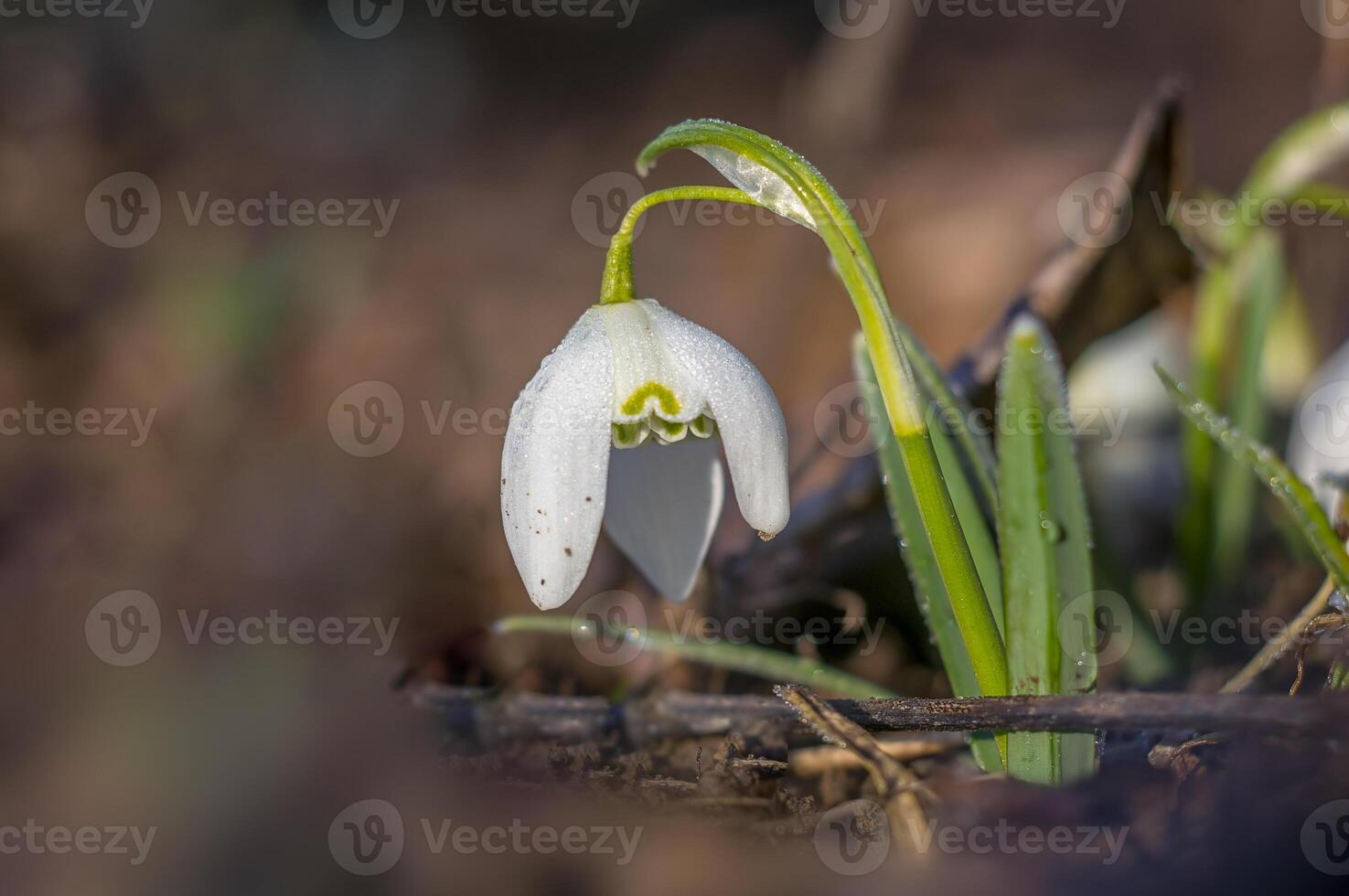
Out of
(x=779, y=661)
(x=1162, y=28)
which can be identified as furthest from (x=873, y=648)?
(x=1162, y=28)

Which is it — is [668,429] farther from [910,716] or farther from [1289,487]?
[1289,487]

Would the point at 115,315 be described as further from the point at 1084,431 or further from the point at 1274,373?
the point at 1274,373

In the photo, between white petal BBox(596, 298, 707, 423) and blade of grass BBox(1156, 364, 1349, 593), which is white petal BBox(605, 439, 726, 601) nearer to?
white petal BBox(596, 298, 707, 423)

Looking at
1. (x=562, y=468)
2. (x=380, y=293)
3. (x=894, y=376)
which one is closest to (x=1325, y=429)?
(x=894, y=376)

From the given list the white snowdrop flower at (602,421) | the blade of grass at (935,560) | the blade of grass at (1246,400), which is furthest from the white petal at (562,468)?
→ the blade of grass at (1246,400)

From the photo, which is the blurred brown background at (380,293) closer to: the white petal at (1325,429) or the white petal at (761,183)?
the white petal at (761,183)

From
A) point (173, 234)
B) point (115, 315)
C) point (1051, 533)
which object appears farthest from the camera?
point (173, 234)

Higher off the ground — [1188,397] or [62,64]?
[62,64]
